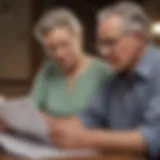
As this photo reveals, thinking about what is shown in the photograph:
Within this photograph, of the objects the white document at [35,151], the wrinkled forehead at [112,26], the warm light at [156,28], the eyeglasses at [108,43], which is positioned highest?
the warm light at [156,28]

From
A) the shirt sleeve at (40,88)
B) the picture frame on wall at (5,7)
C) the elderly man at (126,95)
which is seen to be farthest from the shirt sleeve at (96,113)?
the picture frame on wall at (5,7)

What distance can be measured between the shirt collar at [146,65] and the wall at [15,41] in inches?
11.2

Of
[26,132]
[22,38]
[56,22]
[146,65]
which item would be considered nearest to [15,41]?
[22,38]

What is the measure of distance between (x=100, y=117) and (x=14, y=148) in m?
0.21

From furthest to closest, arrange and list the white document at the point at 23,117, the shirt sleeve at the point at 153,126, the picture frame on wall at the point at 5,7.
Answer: the picture frame on wall at the point at 5,7 → the white document at the point at 23,117 → the shirt sleeve at the point at 153,126

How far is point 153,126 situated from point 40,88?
315 millimetres

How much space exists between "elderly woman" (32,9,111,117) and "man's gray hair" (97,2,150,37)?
99 millimetres

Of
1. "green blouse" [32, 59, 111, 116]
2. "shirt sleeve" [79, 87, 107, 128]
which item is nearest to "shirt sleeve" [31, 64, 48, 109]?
"green blouse" [32, 59, 111, 116]

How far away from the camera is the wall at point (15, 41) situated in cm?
106

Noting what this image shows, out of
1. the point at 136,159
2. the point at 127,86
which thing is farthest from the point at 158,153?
the point at 127,86

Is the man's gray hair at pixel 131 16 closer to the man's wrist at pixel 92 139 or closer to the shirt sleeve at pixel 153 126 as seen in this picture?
the shirt sleeve at pixel 153 126

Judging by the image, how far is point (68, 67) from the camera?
1.02 m

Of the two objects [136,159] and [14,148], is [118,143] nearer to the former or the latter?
[136,159]

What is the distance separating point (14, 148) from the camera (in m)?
0.91
